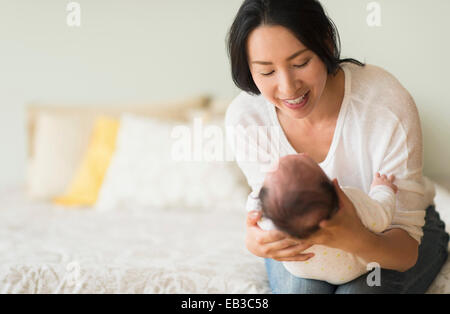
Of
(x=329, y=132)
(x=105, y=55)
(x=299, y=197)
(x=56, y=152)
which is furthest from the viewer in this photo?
(x=105, y=55)

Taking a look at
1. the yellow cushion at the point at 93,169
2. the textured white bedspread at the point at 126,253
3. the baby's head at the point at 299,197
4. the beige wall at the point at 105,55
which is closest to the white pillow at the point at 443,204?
the textured white bedspread at the point at 126,253

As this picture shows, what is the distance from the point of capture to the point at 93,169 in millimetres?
2197

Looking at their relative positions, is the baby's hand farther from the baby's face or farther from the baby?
the baby's face

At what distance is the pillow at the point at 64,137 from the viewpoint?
89.7 inches

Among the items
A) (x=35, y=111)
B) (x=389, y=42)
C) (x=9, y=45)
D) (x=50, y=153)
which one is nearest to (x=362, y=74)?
(x=389, y=42)

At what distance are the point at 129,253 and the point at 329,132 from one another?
70 cm

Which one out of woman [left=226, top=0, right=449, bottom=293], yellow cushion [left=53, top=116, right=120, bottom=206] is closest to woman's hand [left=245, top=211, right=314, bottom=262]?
woman [left=226, top=0, right=449, bottom=293]

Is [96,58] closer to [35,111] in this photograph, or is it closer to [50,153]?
[35,111]

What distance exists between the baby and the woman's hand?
0.02 meters

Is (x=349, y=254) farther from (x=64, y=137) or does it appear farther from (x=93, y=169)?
(x=64, y=137)

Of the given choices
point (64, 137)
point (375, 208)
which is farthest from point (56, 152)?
point (375, 208)

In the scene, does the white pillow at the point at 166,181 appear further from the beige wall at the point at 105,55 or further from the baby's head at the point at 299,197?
the baby's head at the point at 299,197

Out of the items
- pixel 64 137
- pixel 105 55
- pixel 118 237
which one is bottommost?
pixel 118 237

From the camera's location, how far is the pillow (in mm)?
2279
